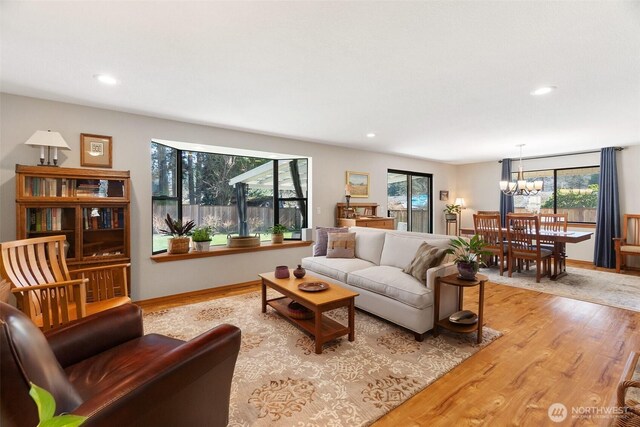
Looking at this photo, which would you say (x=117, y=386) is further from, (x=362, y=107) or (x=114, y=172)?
(x=362, y=107)

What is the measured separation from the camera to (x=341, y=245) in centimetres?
394

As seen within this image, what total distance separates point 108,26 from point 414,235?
3.33 m

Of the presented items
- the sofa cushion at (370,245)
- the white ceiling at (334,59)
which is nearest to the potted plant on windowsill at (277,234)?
the sofa cushion at (370,245)

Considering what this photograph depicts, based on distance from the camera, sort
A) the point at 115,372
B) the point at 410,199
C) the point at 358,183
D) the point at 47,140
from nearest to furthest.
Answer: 1. the point at 115,372
2. the point at 47,140
3. the point at 358,183
4. the point at 410,199

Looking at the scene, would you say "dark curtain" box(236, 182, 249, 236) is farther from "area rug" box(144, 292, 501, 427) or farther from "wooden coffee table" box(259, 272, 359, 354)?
"wooden coffee table" box(259, 272, 359, 354)

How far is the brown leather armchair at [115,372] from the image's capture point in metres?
0.87

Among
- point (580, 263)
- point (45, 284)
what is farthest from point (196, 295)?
point (580, 263)

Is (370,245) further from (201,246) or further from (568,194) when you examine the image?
(568,194)

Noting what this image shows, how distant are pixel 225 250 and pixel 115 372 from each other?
2.82 m

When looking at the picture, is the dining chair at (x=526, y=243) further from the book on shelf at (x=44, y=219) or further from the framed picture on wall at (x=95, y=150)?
the book on shelf at (x=44, y=219)

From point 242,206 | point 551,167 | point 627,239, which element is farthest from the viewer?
point 551,167

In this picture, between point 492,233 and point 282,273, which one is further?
point 492,233

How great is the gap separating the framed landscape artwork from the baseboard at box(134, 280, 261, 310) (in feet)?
8.49

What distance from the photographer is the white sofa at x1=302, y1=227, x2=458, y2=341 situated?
8.52 feet
